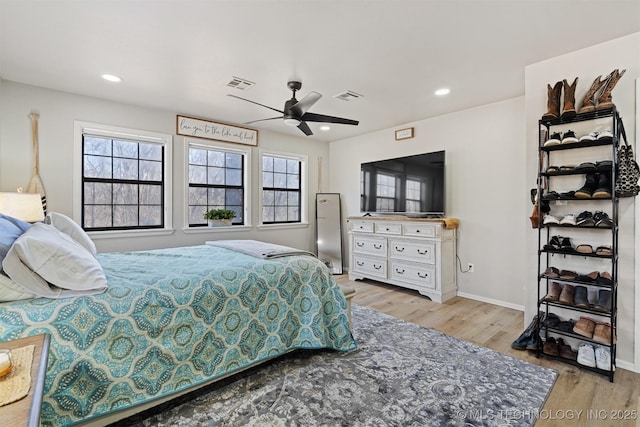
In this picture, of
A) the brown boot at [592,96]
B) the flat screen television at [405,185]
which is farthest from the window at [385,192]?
the brown boot at [592,96]

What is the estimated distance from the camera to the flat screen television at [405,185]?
13.3ft

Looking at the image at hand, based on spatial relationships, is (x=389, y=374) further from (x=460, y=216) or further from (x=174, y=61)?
(x=174, y=61)

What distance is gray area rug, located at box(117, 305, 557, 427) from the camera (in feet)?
5.51

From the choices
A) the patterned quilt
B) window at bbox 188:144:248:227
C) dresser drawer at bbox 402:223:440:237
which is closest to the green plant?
window at bbox 188:144:248:227

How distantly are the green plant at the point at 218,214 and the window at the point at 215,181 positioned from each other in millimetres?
133

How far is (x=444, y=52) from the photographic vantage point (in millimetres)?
2471

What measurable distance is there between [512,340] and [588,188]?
139cm

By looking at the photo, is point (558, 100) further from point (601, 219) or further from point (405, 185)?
point (405, 185)

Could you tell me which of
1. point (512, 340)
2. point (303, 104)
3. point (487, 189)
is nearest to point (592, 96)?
point (487, 189)

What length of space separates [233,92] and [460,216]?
10.3 feet

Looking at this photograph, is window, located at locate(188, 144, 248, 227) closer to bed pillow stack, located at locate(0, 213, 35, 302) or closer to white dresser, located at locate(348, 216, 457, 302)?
white dresser, located at locate(348, 216, 457, 302)

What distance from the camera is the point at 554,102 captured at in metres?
2.37

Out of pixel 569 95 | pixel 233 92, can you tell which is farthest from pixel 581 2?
pixel 233 92

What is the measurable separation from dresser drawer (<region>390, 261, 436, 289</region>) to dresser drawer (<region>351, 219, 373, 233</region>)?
0.62m
